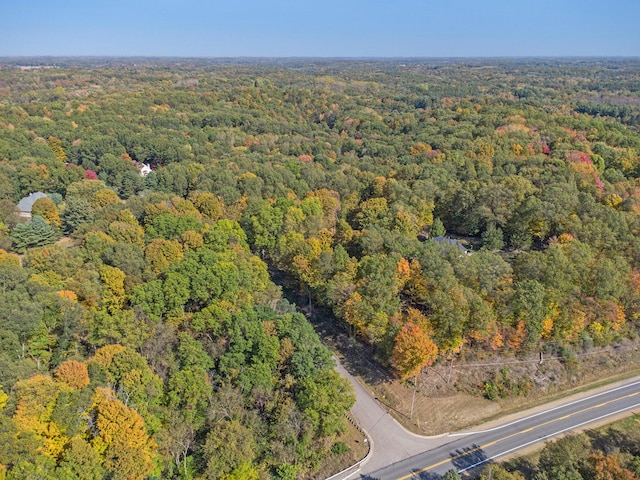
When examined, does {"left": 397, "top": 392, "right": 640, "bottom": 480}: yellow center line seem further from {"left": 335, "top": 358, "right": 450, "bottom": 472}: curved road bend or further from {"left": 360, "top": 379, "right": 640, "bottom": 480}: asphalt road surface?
{"left": 335, "top": 358, "right": 450, "bottom": 472}: curved road bend

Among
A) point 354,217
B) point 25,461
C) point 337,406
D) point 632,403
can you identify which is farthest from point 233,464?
point 354,217

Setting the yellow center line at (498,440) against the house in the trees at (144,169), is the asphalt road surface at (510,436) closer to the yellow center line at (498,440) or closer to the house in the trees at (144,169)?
the yellow center line at (498,440)

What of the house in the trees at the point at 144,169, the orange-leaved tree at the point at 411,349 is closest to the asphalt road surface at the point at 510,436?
the orange-leaved tree at the point at 411,349

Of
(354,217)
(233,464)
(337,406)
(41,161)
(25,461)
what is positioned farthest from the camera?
(41,161)

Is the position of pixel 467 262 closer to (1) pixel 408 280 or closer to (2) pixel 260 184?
(1) pixel 408 280

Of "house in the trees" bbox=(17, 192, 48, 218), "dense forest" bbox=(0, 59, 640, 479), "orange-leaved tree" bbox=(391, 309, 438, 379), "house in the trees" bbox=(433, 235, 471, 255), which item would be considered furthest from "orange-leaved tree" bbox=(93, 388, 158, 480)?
"house in the trees" bbox=(17, 192, 48, 218)
